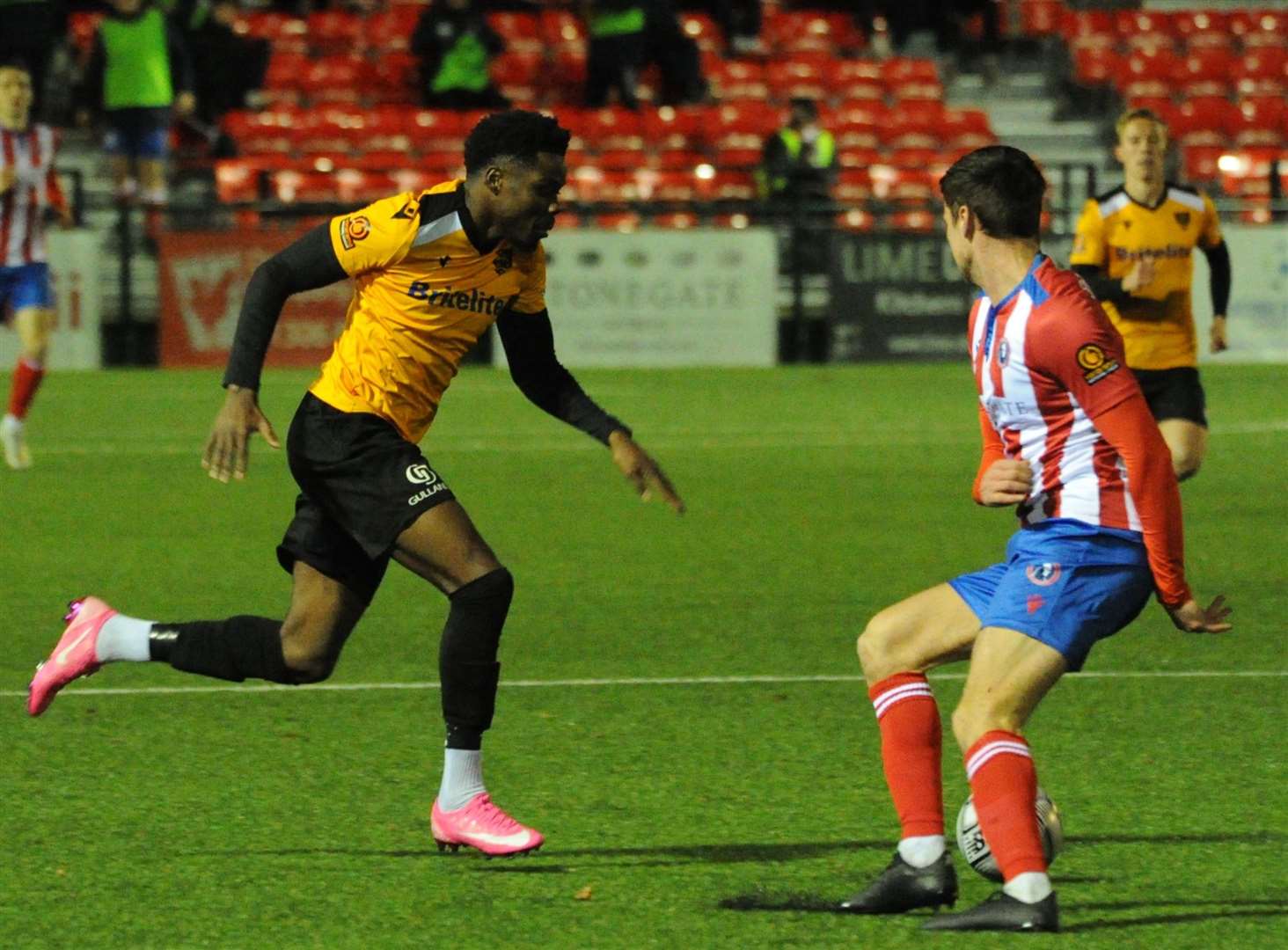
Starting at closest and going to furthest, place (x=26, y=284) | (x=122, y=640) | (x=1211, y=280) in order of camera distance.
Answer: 1. (x=122, y=640)
2. (x=1211, y=280)
3. (x=26, y=284)

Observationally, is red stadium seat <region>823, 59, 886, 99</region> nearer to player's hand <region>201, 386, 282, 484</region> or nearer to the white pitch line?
the white pitch line

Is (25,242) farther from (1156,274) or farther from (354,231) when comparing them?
(354,231)

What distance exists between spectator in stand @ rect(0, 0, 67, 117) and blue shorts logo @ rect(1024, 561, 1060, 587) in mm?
22563

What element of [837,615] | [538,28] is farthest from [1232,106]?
[837,615]

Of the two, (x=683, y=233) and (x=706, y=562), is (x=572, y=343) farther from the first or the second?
A: (x=706, y=562)

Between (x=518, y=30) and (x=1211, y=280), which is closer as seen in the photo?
(x=1211, y=280)

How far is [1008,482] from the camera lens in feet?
16.1

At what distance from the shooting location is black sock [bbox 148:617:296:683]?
5.83 metres

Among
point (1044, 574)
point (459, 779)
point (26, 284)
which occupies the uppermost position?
point (1044, 574)

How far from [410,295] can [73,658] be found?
4.17ft

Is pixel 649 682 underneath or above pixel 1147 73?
above

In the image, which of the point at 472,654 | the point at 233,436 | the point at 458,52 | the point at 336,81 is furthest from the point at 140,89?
the point at 472,654

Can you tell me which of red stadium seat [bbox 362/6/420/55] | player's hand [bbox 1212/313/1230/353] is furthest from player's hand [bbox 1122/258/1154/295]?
red stadium seat [bbox 362/6/420/55]

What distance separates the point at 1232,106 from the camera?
27750 mm
